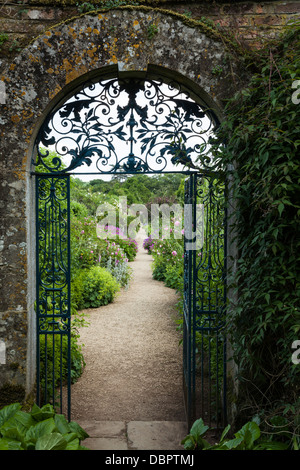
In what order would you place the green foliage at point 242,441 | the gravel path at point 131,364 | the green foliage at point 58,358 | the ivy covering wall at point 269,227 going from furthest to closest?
the gravel path at point 131,364, the green foliage at point 58,358, the ivy covering wall at point 269,227, the green foliage at point 242,441

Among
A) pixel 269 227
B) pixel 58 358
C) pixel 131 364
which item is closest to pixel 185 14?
pixel 269 227

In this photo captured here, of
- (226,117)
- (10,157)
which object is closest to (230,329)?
(226,117)

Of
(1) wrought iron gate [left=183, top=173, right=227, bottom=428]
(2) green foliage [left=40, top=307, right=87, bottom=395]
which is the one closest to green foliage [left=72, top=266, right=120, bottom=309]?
(2) green foliage [left=40, top=307, right=87, bottom=395]

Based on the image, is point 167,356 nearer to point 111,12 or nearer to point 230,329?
point 230,329

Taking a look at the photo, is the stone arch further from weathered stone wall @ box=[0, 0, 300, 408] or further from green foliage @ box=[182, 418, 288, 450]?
green foliage @ box=[182, 418, 288, 450]

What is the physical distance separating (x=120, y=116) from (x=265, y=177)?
1.50 metres

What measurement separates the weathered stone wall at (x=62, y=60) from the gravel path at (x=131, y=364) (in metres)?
1.42

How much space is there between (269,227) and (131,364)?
12.0ft

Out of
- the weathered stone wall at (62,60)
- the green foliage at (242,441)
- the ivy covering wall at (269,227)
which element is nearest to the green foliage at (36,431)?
the weathered stone wall at (62,60)

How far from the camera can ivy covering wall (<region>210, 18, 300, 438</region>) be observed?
2.66 meters

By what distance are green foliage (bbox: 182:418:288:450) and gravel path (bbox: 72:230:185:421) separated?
143cm

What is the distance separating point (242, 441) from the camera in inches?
99.0

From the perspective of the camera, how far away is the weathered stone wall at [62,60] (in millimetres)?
3232

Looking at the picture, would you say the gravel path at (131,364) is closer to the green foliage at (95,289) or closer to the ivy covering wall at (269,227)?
the green foliage at (95,289)
